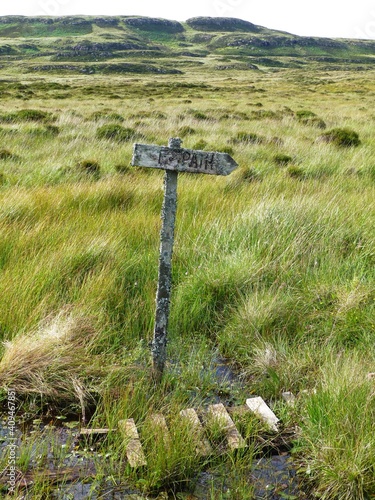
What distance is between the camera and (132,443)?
2.33 m

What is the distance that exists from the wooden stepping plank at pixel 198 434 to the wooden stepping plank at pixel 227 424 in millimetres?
111

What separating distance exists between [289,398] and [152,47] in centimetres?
13666

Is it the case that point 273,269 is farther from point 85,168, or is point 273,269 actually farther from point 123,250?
point 85,168

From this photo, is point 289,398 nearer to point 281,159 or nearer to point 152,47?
point 281,159

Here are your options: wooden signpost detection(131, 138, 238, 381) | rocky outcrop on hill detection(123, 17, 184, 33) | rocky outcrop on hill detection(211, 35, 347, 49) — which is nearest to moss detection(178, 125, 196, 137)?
wooden signpost detection(131, 138, 238, 381)

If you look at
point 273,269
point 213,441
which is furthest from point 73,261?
point 213,441

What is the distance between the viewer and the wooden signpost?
2734 millimetres

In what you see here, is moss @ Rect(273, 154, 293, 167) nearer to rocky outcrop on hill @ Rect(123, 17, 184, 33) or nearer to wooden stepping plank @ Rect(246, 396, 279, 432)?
wooden stepping plank @ Rect(246, 396, 279, 432)

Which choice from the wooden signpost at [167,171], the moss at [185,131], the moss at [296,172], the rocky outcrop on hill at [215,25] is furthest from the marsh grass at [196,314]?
the rocky outcrop on hill at [215,25]

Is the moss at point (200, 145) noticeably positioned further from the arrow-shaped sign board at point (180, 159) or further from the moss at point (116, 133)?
the arrow-shaped sign board at point (180, 159)

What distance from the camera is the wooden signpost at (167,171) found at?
2.73m

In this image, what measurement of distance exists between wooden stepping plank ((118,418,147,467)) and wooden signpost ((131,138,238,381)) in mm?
479

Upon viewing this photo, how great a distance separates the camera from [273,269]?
13.6ft

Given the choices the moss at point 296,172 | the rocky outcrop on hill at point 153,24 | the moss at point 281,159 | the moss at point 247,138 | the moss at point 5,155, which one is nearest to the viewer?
the moss at point 296,172
